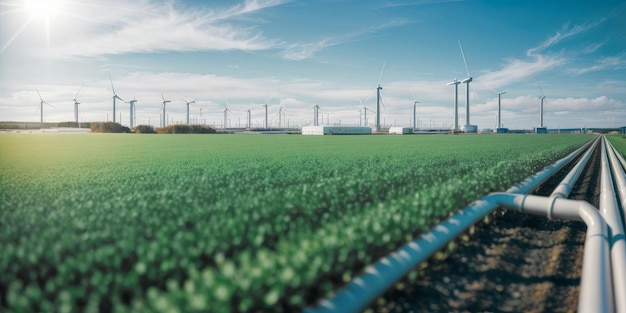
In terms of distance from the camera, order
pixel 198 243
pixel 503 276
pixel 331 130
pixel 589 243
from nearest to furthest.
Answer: pixel 198 243
pixel 503 276
pixel 589 243
pixel 331 130

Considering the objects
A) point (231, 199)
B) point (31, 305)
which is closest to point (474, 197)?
point (231, 199)

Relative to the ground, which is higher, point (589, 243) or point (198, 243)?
point (198, 243)

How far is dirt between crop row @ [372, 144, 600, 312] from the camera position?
3279mm

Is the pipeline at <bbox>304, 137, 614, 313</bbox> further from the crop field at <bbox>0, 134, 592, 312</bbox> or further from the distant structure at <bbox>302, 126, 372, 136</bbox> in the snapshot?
the distant structure at <bbox>302, 126, 372, 136</bbox>

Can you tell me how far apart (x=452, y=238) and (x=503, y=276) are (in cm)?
58

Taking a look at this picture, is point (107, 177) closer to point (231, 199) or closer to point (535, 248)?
point (231, 199)

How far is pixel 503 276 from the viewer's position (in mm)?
3832

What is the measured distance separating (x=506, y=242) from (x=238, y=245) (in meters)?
3.35

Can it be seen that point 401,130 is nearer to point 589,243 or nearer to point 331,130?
point 331,130

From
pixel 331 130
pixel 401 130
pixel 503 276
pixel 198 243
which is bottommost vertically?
pixel 503 276

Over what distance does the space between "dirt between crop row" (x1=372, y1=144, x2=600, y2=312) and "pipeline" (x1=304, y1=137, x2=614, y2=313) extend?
26 centimetres

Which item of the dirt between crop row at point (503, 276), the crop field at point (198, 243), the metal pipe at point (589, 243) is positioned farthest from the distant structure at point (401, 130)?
the dirt between crop row at point (503, 276)

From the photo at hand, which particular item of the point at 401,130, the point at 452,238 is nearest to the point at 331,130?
the point at 401,130

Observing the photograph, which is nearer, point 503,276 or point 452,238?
point 503,276
